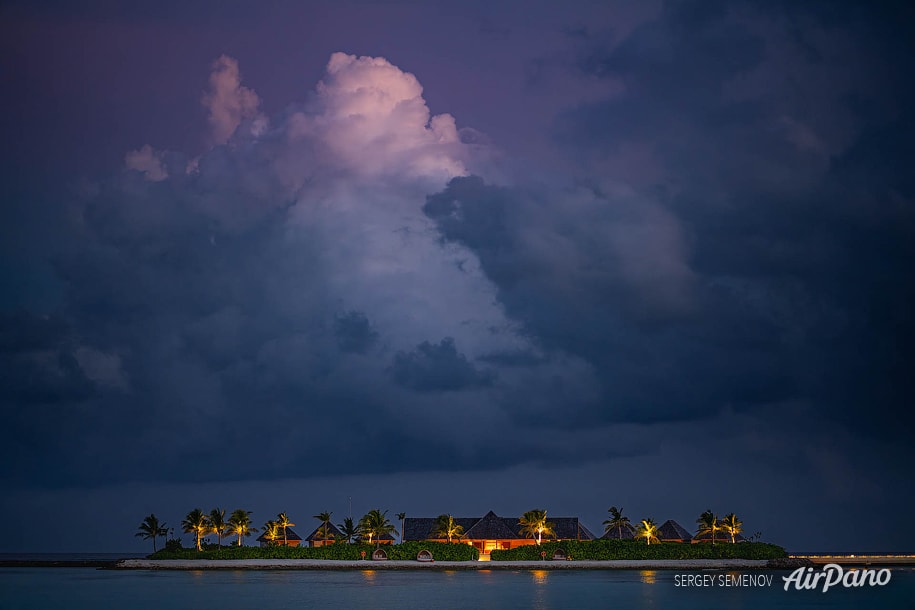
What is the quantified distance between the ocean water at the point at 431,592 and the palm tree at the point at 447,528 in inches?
601

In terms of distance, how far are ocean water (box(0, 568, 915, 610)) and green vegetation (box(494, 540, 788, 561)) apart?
20.2 feet

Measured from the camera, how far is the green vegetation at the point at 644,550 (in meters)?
114

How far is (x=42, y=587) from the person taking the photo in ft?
312

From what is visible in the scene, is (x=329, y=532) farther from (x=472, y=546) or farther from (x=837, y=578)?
(x=837, y=578)

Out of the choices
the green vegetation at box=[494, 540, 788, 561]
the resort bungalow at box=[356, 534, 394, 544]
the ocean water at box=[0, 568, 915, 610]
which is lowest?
the ocean water at box=[0, 568, 915, 610]

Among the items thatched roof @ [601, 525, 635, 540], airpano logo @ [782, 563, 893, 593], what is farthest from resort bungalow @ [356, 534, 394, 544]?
airpano logo @ [782, 563, 893, 593]

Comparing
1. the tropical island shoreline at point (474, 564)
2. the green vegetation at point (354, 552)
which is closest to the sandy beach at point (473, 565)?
the tropical island shoreline at point (474, 564)

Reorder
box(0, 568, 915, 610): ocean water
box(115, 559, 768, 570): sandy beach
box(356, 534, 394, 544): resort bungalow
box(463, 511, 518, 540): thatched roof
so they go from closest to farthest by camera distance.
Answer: box(0, 568, 915, 610): ocean water
box(115, 559, 768, 570): sandy beach
box(356, 534, 394, 544): resort bungalow
box(463, 511, 518, 540): thatched roof

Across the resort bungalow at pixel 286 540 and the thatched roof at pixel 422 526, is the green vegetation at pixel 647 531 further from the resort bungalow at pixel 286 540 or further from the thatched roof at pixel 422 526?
the resort bungalow at pixel 286 540

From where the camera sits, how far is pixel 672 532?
128625mm

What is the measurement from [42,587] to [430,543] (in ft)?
147

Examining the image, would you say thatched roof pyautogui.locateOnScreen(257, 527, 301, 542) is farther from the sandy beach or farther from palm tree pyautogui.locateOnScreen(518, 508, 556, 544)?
palm tree pyautogui.locateOnScreen(518, 508, 556, 544)

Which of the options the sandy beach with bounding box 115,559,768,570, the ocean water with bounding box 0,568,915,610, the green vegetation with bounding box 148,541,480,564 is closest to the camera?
the ocean water with bounding box 0,568,915,610

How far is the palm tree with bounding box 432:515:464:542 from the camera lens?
404 feet
